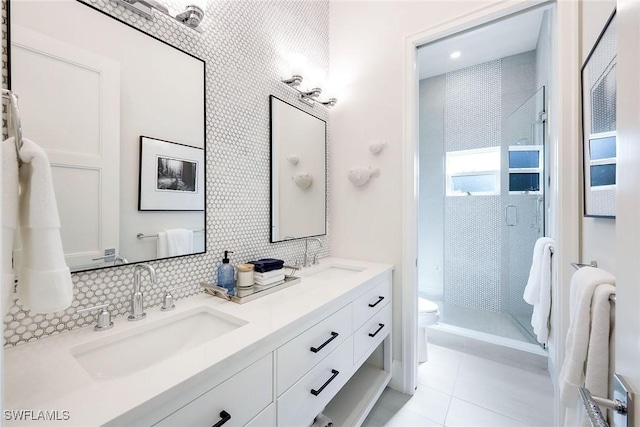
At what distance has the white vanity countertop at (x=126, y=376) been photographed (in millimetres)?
A: 591

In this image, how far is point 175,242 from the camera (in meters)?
1.19

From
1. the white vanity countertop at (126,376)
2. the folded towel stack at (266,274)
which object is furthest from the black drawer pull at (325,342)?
the folded towel stack at (266,274)

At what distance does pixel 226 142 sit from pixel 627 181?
55.1 inches

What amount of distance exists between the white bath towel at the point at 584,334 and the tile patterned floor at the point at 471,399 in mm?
944

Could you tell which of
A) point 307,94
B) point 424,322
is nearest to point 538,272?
point 424,322

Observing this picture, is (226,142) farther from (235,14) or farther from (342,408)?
(342,408)

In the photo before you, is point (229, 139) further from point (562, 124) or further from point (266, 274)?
point (562, 124)

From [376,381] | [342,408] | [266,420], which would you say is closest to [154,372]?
[266,420]

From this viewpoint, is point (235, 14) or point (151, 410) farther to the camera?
point (235, 14)

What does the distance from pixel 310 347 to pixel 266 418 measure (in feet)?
0.90

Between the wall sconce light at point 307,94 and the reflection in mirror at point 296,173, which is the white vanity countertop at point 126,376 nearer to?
the reflection in mirror at point 296,173

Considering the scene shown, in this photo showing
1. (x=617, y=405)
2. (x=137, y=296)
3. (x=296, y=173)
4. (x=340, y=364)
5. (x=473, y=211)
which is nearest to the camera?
(x=617, y=405)

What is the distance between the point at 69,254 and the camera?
0.91 metres

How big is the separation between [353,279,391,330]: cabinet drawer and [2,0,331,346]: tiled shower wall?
1.92 feet
